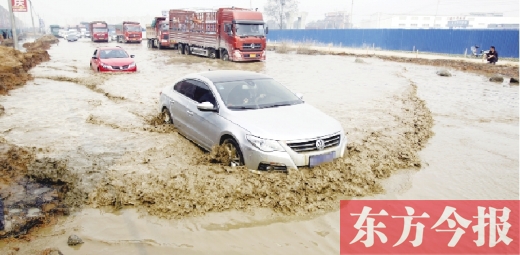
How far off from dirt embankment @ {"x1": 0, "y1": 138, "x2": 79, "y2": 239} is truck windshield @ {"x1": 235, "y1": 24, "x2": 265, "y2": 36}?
59.5 ft

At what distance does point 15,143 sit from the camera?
24.2 ft

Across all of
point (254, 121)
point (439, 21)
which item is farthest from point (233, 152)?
point (439, 21)

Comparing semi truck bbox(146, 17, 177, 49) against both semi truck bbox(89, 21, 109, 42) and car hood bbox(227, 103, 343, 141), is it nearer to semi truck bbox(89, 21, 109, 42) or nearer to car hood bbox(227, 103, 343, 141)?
semi truck bbox(89, 21, 109, 42)

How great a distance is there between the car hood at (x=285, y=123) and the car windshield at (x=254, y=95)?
220 mm

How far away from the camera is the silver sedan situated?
5.01m

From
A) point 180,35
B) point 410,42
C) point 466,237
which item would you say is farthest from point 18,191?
point 410,42

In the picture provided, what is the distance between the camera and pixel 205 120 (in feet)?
20.2

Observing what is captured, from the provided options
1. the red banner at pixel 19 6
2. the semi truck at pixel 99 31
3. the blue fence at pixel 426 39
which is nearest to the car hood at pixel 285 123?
the red banner at pixel 19 6

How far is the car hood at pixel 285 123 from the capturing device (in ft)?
16.6

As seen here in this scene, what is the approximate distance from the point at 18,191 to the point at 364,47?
45653 millimetres

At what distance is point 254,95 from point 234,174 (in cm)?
168

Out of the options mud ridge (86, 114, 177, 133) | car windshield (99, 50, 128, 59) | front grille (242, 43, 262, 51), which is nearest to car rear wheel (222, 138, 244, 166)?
mud ridge (86, 114, 177, 133)

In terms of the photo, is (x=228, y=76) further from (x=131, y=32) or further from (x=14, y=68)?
(x=131, y=32)

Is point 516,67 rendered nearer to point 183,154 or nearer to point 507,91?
point 507,91
